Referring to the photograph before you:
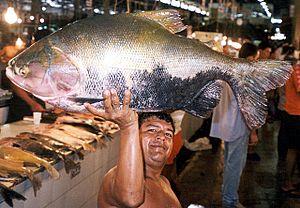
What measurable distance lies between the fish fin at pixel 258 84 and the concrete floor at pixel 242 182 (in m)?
5.93

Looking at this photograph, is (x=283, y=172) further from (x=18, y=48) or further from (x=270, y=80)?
(x=270, y=80)

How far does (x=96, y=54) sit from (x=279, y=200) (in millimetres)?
7208

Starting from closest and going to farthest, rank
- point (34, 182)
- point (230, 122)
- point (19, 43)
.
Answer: point (34, 182), point (19, 43), point (230, 122)

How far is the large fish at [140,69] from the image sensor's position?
1538 millimetres

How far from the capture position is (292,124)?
842 centimetres

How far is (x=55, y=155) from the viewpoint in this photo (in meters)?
4.68

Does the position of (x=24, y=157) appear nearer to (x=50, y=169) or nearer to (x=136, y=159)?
(x=50, y=169)

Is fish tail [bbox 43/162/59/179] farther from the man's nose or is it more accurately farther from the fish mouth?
the fish mouth

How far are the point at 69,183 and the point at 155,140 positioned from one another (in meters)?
2.74

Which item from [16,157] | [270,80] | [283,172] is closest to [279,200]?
[283,172]

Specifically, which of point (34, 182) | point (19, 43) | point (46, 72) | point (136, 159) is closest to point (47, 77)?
point (46, 72)

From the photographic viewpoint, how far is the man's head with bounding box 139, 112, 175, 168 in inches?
98.5

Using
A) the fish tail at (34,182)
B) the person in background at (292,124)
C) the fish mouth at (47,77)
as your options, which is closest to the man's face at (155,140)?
the fish mouth at (47,77)

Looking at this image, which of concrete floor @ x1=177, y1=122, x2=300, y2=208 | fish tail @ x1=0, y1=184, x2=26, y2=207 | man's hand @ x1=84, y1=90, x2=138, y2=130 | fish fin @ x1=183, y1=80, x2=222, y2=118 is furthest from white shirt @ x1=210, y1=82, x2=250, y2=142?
fish fin @ x1=183, y1=80, x2=222, y2=118
